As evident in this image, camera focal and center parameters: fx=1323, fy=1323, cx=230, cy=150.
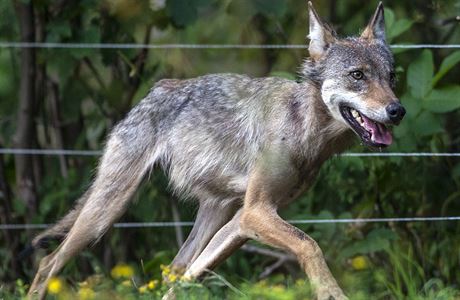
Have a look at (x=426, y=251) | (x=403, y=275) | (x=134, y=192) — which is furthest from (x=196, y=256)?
(x=426, y=251)

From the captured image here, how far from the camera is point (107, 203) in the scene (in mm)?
7637

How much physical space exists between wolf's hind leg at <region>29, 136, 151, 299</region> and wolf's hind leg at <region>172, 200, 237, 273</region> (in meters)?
0.45

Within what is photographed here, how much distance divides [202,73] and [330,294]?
3.00 metres

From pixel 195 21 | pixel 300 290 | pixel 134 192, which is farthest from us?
pixel 195 21

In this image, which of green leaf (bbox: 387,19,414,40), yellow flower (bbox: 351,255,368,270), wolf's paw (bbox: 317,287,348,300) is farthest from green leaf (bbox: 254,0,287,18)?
wolf's paw (bbox: 317,287,348,300)

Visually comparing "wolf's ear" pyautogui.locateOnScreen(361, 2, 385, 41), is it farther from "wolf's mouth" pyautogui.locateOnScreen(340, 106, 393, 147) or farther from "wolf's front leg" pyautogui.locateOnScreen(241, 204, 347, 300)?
"wolf's front leg" pyautogui.locateOnScreen(241, 204, 347, 300)

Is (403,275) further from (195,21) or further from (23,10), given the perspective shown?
(23,10)

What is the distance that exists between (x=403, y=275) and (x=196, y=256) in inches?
49.7

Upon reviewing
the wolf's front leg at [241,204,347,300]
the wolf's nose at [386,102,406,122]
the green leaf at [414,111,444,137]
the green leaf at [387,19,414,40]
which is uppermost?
the wolf's nose at [386,102,406,122]

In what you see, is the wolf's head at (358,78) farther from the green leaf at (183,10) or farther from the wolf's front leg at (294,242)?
the green leaf at (183,10)

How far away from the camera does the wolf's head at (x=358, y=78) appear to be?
6656mm

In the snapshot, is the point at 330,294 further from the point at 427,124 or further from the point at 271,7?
the point at 271,7

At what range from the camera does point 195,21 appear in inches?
329

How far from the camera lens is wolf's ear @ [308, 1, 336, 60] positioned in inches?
279
